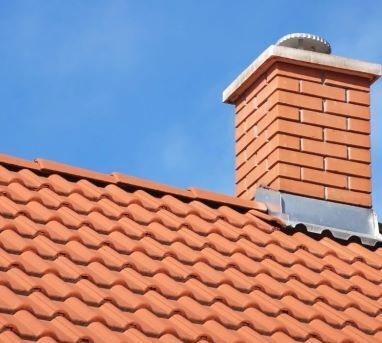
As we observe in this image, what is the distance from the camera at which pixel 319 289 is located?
9.48 meters

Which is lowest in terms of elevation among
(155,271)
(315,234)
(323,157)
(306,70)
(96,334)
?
(96,334)

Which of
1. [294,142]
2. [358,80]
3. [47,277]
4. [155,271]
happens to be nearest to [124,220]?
[155,271]

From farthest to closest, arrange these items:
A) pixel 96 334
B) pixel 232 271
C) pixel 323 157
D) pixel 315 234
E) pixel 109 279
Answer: pixel 323 157 → pixel 315 234 → pixel 232 271 → pixel 109 279 → pixel 96 334

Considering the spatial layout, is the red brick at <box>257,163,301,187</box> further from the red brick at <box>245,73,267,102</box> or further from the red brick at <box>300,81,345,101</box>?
the red brick at <box>245,73,267,102</box>

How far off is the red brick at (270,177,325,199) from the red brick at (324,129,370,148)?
50 centimetres

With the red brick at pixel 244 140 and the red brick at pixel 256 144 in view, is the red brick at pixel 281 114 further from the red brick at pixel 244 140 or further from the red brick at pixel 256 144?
the red brick at pixel 244 140

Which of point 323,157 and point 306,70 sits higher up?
point 306,70

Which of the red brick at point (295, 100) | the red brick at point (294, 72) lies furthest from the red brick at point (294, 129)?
the red brick at point (294, 72)

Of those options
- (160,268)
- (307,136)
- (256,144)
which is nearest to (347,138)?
(307,136)

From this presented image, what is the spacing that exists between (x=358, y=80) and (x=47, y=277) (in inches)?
169

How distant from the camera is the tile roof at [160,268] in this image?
8047 millimetres

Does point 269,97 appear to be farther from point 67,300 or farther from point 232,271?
point 67,300

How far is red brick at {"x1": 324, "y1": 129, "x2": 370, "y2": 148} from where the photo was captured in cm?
1138

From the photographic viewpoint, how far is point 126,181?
400 inches
